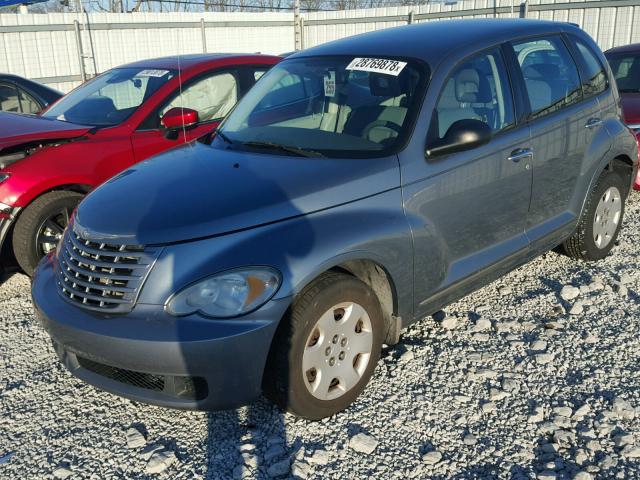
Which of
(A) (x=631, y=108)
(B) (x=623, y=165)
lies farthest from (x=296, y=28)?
(B) (x=623, y=165)

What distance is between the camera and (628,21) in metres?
13.8

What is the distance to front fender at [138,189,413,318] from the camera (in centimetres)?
272

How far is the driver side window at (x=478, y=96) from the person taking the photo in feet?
11.7

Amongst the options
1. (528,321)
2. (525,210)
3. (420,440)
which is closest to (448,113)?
(525,210)

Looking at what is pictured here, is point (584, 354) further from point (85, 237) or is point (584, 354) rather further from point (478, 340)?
point (85, 237)

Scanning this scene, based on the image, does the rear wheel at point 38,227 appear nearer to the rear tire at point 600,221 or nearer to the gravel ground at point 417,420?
the gravel ground at point 417,420

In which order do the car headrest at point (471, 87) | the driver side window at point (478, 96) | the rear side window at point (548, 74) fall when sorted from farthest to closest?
the rear side window at point (548, 74)
the car headrest at point (471, 87)
the driver side window at point (478, 96)

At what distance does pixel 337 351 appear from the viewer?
3.05 metres

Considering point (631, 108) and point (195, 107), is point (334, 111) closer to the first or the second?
point (195, 107)

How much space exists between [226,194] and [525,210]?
2011 mm

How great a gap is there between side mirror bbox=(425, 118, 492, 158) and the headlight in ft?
4.11

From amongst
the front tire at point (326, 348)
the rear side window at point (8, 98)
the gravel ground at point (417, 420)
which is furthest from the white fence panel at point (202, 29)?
the front tire at point (326, 348)

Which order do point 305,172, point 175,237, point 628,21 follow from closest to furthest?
point 175,237
point 305,172
point 628,21

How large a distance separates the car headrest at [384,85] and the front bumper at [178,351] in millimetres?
1489
